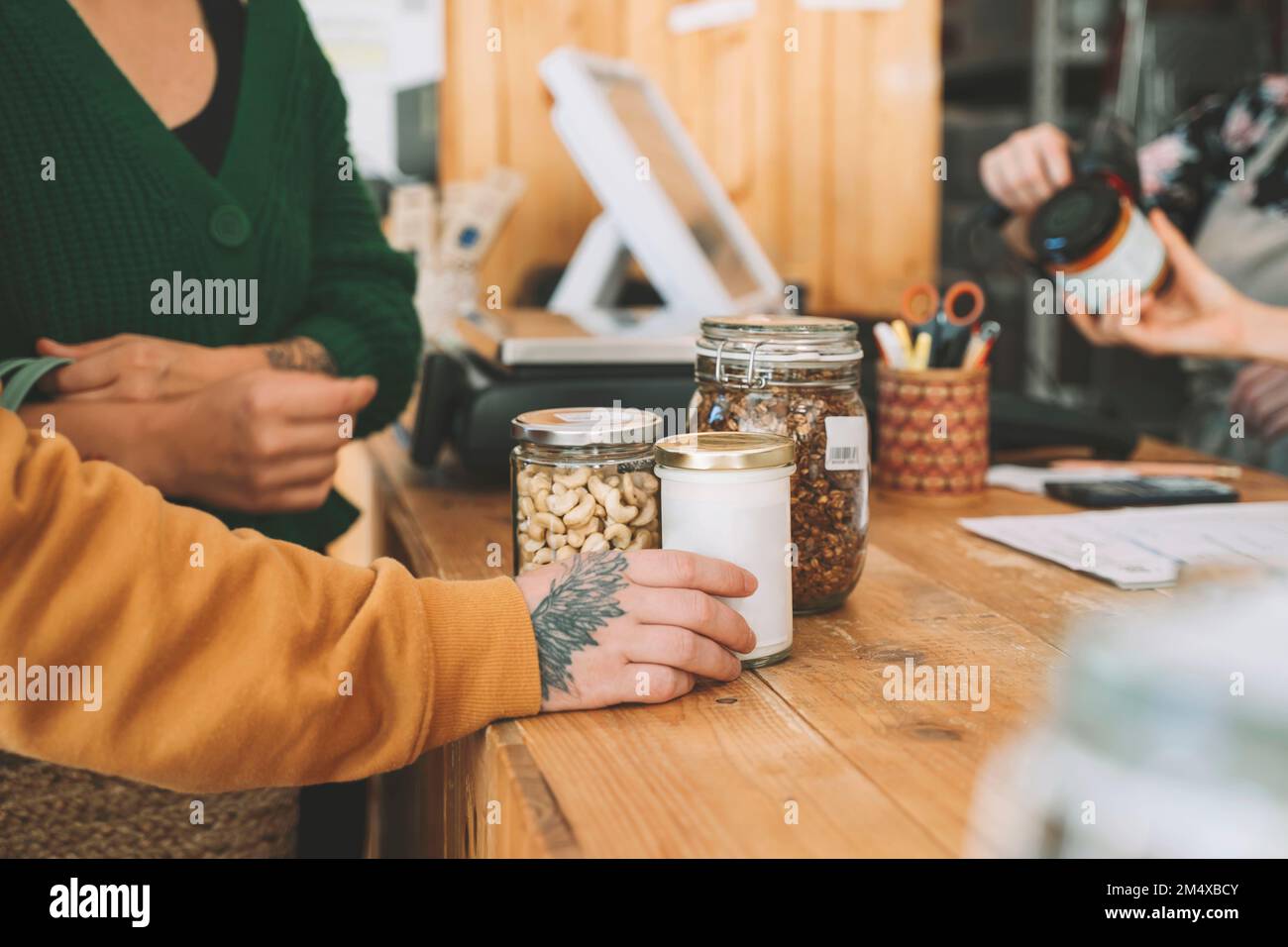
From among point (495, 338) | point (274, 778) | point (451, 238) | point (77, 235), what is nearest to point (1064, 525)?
point (495, 338)

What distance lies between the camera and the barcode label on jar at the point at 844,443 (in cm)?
78

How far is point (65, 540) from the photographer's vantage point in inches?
22.9

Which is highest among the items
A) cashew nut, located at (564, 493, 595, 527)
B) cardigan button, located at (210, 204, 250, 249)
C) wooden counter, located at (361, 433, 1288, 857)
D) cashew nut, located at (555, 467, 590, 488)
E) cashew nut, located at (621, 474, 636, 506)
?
cardigan button, located at (210, 204, 250, 249)

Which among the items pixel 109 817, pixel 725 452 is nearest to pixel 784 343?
pixel 725 452

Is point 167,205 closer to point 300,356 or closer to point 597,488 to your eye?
point 300,356

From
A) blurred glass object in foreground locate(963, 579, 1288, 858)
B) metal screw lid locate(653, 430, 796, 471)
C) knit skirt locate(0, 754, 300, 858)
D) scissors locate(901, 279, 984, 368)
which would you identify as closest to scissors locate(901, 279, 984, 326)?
scissors locate(901, 279, 984, 368)

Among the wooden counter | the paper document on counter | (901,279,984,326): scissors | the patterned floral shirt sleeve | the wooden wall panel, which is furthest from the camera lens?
the wooden wall panel

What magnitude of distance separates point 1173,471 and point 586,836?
1.00 meters

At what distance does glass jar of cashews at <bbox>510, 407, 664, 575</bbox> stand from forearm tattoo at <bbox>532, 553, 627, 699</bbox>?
31mm

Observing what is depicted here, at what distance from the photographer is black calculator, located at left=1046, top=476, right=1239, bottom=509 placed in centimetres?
112

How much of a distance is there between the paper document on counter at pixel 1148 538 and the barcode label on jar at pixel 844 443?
0.76 ft

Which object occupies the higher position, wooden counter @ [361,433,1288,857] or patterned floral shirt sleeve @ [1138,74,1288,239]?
patterned floral shirt sleeve @ [1138,74,1288,239]

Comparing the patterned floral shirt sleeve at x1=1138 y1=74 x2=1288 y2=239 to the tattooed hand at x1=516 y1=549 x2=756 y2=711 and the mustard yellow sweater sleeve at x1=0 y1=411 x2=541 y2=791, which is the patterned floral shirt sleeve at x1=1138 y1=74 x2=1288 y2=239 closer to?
the tattooed hand at x1=516 y1=549 x2=756 y2=711

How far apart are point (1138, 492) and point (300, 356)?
2.65ft
